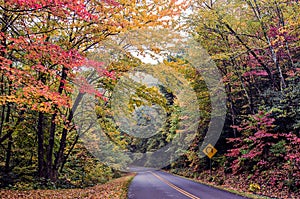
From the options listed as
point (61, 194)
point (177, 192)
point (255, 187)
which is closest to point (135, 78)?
point (61, 194)

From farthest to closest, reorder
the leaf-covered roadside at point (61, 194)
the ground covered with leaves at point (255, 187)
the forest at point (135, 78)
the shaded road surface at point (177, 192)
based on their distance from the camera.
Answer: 1. the ground covered with leaves at point (255, 187)
2. the shaded road surface at point (177, 192)
3. the leaf-covered roadside at point (61, 194)
4. the forest at point (135, 78)

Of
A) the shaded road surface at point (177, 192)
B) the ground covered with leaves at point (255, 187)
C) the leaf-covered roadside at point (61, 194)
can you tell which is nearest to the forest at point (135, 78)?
the ground covered with leaves at point (255, 187)

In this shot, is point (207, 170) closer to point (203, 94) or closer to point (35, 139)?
point (203, 94)

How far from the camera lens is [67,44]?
28.1ft

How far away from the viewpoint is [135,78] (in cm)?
1066

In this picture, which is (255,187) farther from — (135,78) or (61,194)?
(61,194)

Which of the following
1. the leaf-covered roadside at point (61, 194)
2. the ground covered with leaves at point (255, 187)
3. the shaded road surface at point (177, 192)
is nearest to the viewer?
the leaf-covered roadside at point (61, 194)

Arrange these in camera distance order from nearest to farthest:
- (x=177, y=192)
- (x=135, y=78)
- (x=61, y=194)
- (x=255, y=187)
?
(x=61, y=194)
(x=135, y=78)
(x=177, y=192)
(x=255, y=187)

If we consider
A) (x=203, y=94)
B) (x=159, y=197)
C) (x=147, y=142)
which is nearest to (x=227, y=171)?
(x=203, y=94)

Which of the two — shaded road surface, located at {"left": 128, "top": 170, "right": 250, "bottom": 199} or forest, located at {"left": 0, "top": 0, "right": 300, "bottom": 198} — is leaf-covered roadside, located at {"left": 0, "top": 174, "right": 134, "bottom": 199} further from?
forest, located at {"left": 0, "top": 0, "right": 300, "bottom": 198}

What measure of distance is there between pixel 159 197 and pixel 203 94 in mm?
10109

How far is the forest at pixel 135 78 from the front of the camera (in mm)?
6441

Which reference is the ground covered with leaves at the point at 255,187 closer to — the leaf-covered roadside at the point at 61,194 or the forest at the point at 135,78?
the forest at the point at 135,78

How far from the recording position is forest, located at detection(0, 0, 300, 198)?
6.44 metres
